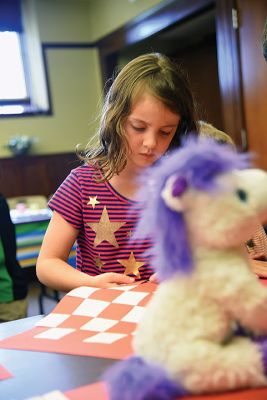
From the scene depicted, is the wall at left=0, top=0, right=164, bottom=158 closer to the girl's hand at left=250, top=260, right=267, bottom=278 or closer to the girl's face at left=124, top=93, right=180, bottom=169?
the girl's face at left=124, top=93, right=180, bottom=169

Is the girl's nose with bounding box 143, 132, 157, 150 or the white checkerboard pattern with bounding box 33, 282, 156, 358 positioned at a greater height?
the girl's nose with bounding box 143, 132, 157, 150

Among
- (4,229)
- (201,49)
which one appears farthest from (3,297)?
(201,49)

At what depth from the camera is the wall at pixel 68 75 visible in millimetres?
4324

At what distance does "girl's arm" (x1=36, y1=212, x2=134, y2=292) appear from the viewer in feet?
2.87

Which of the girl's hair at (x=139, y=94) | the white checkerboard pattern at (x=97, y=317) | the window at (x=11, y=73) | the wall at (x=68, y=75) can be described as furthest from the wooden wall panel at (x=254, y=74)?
A: the window at (x=11, y=73)

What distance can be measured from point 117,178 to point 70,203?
0.15m

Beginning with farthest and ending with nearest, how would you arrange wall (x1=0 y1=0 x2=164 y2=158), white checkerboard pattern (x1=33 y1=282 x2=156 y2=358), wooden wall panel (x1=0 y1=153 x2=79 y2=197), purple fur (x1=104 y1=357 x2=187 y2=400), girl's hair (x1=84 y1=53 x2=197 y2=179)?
wall (x1=0 y1=0 x2=164 y2=158)
wooden wall panel (x1=0 y1=153 x2=79 y2=197)
girl's hair (x1=84 y1=53 x2=197 y2=179)
white checkerboard pattern (x1=33 y1=282 x2=156 y2=358)
purple fur (x1=104 y1=357 x2=187 y2=400)

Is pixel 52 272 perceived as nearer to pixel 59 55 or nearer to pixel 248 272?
pixel 248 272

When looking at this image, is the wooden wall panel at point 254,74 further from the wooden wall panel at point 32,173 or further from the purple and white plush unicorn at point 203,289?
the purple and white plush unicorn at point 203,289

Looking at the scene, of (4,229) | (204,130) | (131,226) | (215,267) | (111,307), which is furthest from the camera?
(4,229)

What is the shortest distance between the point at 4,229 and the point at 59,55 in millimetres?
3216

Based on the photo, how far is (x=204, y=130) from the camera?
123cm

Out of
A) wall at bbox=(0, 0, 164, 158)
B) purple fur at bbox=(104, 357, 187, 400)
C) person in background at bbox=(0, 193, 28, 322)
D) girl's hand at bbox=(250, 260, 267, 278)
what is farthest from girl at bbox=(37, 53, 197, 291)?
wall at bbox=(0, 0, 164, 158)

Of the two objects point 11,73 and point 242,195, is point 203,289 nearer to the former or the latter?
point 242,195
